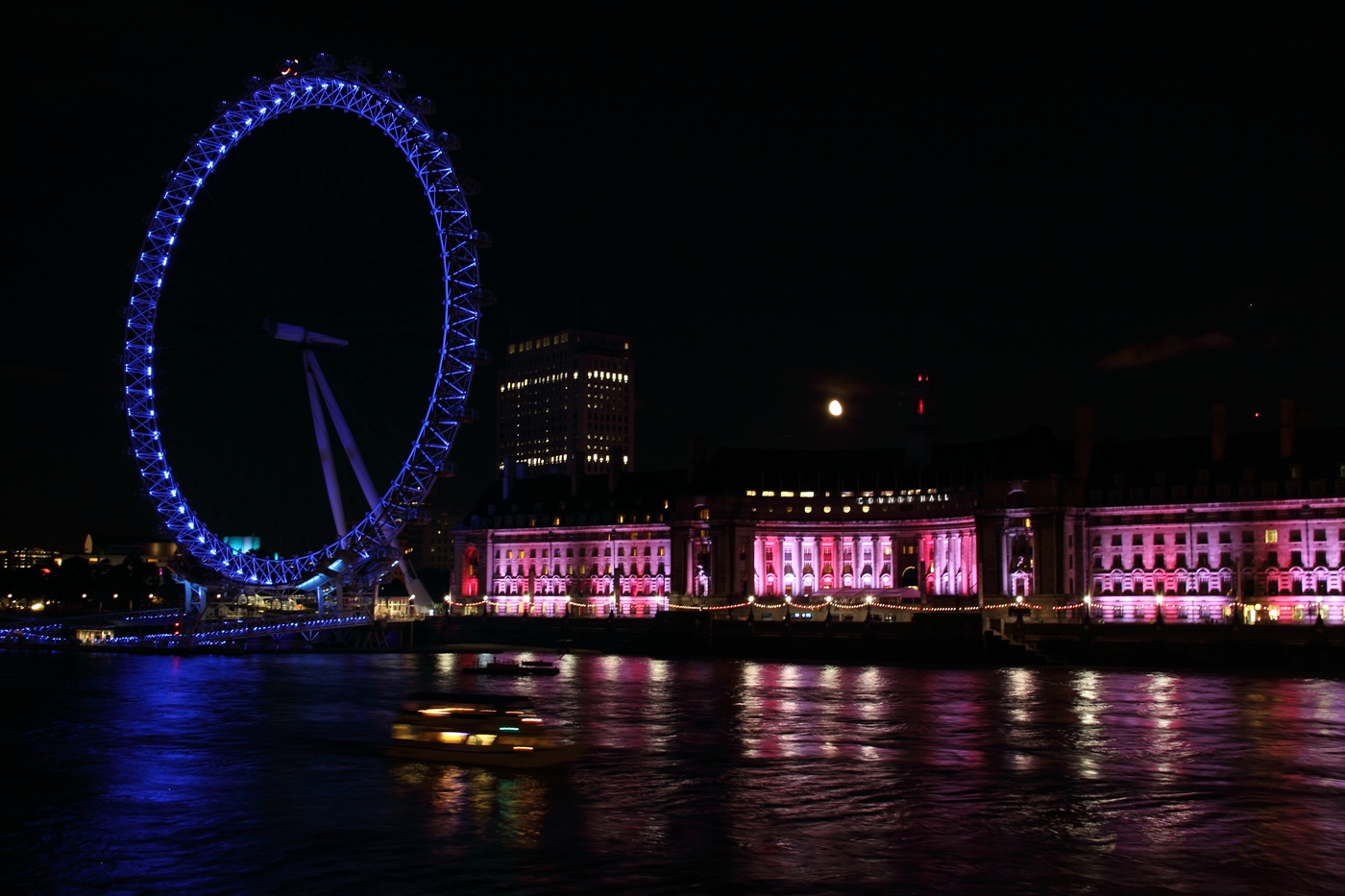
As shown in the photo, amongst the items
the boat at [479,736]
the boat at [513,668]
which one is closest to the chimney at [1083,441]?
the boat at [513,668]

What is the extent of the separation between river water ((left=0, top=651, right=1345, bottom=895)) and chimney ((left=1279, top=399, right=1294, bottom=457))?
63.0m

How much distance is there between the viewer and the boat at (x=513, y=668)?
338 ft

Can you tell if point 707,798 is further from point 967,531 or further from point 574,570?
point 574,570

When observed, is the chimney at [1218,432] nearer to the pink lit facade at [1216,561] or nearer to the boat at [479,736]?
the pink lit facade at [1216,561]

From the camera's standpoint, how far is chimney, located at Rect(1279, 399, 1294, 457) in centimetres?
13750

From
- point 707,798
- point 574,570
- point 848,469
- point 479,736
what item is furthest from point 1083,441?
point 707,798

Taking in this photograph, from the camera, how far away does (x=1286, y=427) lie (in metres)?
138

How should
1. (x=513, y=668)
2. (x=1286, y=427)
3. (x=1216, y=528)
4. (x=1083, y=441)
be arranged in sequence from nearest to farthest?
(x=513, y=668), (x=1286, y=427), (x=1216, y=528), (x=1083, y=441)

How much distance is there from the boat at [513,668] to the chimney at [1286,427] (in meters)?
74.9

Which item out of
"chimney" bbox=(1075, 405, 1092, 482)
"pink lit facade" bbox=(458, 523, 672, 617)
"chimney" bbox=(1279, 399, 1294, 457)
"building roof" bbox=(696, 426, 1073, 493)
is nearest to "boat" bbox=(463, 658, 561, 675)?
"pink lit facade" bbox=(458, 523, 672, 617)

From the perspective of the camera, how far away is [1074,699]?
81250 mm

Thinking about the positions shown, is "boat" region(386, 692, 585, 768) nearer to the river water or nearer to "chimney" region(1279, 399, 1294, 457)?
the river water

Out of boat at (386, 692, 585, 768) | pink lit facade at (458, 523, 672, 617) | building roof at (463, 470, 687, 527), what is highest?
building roof at (463, 470, 687, 527)

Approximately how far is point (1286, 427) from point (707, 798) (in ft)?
356
